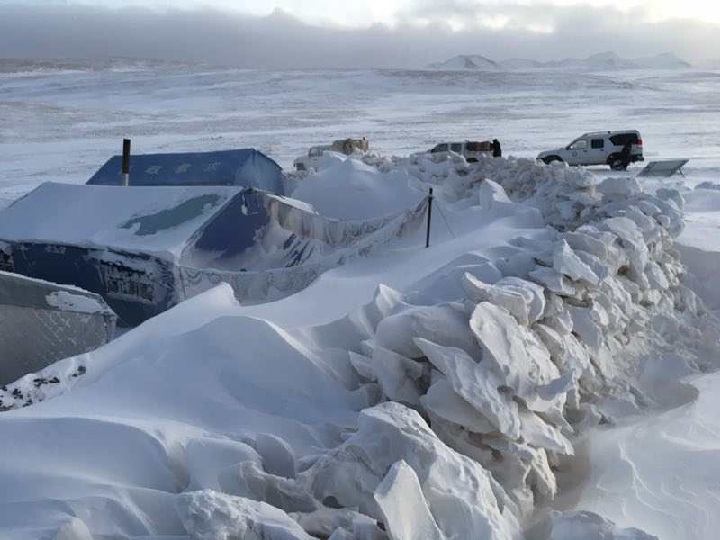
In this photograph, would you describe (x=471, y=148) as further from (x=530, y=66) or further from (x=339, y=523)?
(x=530, y=66)

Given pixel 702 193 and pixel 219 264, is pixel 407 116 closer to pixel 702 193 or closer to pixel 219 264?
pixel 702 193

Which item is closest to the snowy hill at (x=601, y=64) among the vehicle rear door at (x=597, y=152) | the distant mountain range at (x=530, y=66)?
the distant mountain range at (x=530, y=66)

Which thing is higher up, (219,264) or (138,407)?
(138,407)

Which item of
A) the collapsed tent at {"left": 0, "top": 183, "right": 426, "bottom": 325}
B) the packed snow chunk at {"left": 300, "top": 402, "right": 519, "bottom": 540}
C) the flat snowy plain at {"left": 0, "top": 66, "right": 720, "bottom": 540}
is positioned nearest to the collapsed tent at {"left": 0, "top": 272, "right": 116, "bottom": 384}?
the flat snowy plain at {"left": 0, "top": 66, "right": 720, "bottom": 540}

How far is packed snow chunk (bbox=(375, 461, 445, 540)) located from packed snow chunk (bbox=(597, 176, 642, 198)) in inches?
262

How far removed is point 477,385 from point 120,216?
610 cm

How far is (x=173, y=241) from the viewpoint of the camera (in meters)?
8.37

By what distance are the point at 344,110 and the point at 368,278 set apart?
33462 mm

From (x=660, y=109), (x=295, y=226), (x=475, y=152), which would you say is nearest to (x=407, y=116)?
(x=660, y=109)

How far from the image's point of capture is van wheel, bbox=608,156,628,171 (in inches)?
819

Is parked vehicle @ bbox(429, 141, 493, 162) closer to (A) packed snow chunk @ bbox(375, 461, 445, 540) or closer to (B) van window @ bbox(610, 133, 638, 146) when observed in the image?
(B) van window @ bbox(610, 133, 638, 146)

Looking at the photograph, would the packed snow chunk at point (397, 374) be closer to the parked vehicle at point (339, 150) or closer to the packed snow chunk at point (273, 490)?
the packed snow chunk at point (273, 490)

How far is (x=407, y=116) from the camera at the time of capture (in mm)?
36875

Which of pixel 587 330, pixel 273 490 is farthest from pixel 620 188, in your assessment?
pixel 273 490
